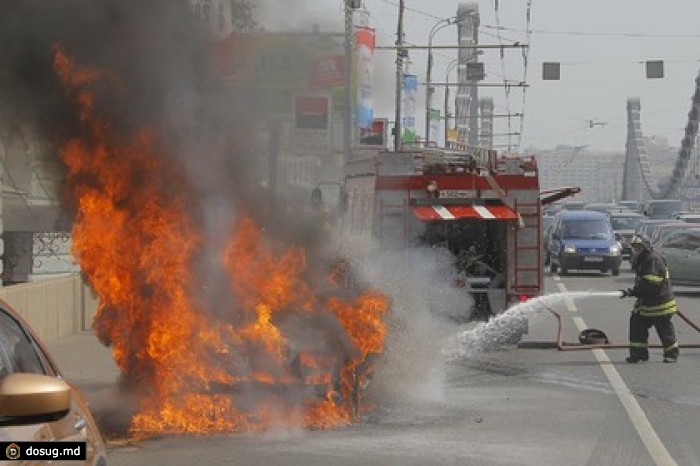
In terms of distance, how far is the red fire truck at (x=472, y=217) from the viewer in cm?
1822

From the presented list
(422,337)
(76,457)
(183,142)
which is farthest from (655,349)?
(76,457)

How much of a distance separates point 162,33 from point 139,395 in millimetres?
3058

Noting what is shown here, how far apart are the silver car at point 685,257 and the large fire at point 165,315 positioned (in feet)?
70.7

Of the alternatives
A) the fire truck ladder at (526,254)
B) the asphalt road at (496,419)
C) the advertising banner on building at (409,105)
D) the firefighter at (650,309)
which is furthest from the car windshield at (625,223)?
the firefighter at (650,309)

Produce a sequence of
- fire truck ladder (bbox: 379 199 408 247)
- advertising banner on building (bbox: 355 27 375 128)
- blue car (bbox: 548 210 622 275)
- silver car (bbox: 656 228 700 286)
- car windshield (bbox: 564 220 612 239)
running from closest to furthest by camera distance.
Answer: fire truck ladder (bbox: 379 199 408 247) < silver car (bbox: 656 228 700 286) < advertising banner on building (bbox: 355 27 375 128) < blue car (bbox: 548 210 622 275) < car windshield (bbox: 564 220 612 239)

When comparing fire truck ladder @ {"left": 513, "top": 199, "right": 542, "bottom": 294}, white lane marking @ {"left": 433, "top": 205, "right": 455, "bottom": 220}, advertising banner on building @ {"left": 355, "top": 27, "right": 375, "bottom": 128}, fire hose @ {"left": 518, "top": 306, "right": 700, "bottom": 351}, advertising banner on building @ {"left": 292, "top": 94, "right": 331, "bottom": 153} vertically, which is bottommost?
fire hose @ {"left": 518, "top": 306, "right": 700, "bottom": 351}

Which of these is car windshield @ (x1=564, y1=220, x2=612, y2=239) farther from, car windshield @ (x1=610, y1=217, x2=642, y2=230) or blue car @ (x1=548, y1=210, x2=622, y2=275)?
car windshield @ (x1=610, y1=217, x2=642, y2=230)

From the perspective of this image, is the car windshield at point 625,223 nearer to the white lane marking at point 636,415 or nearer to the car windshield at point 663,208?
the car windshield at point 663,208

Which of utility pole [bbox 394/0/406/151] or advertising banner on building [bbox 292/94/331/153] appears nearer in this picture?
advertising banner on building [bbox 292/94/331/153]

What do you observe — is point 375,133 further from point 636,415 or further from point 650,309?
point 636,415

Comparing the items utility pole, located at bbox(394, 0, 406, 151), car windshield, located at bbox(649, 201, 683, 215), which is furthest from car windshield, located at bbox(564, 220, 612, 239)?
car windshield, located at bbox(649, 201, 683, 215)

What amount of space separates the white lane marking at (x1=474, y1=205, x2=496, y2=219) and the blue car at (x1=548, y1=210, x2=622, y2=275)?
65.2 feet

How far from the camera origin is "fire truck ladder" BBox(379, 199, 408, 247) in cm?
1838

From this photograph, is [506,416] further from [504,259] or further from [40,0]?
[504,259]
